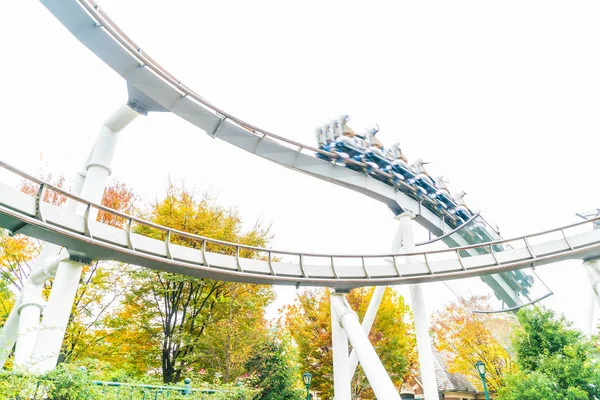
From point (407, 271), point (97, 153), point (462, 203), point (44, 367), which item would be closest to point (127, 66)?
point (97, 153)

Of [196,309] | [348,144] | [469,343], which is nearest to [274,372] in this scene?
[196,309]

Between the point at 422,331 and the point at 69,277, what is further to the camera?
the point at 422,331

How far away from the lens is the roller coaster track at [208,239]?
6.25 m

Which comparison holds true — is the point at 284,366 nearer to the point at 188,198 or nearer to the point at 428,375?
the point at 428,375

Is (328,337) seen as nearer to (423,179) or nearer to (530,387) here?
(423,179)

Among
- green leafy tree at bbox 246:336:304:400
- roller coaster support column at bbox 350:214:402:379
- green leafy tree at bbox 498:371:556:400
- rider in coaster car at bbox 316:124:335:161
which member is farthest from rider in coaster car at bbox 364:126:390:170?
green leafy tree at bbox 246:336:304:400

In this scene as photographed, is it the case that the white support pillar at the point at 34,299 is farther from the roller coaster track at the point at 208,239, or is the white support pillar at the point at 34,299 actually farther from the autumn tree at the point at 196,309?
the autumn tree at the point at 196,309

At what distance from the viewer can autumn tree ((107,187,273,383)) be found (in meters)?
14.5

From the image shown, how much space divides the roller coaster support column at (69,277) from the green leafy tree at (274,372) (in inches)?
335

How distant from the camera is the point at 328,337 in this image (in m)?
21.3

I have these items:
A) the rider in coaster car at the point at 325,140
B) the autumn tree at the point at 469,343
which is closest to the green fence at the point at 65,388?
the rider in coaster car at the point at 325,140

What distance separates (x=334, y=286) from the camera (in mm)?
10070

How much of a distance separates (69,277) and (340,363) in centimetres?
701

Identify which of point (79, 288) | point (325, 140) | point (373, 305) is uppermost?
point (325, 140)
